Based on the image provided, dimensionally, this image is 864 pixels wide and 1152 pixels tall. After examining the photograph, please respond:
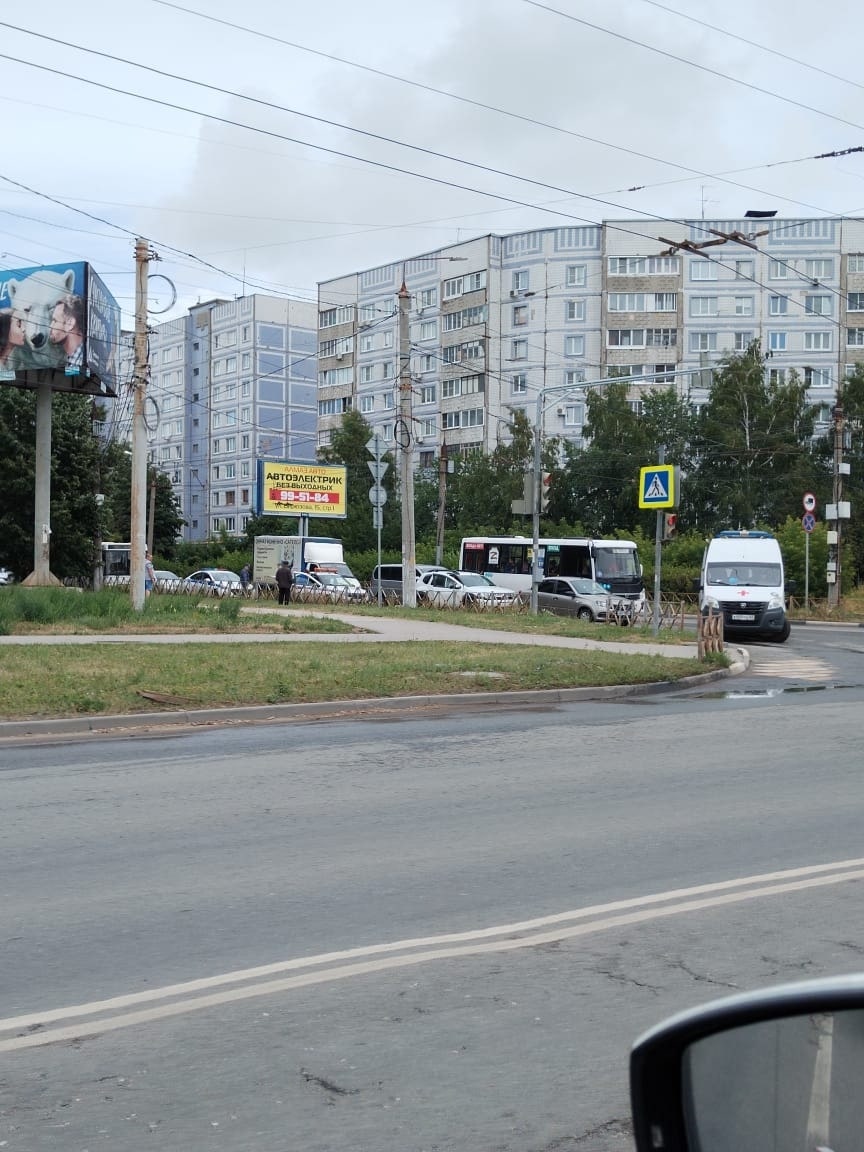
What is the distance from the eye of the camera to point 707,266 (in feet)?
249

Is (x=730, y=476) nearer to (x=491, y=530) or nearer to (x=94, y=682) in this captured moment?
(x=491, y=530)

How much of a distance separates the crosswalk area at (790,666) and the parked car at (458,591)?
46.3ft

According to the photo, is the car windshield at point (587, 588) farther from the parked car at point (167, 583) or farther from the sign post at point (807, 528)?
the parked car at point (167, 583)

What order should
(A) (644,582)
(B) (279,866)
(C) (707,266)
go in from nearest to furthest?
(B) (279,866)
(A) (644,582)
(C) (707,266)

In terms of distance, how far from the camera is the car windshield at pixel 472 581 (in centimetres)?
4384

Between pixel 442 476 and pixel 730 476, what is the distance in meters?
18.9

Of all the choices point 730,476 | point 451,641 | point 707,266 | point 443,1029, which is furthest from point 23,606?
point 707,266

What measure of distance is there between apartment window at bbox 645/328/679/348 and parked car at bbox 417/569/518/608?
36375 mm

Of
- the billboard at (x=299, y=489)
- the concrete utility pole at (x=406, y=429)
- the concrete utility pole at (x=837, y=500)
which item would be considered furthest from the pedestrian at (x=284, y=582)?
the concrete utility pole at (x=837, y=500)

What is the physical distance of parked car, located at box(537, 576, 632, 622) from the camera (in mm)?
38822

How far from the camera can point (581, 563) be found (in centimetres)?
4791

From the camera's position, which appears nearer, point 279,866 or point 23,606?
point 279,866

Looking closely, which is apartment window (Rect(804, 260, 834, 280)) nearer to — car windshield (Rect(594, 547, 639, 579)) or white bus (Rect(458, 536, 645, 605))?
white bus (Rect(458, 536, 645, 605))

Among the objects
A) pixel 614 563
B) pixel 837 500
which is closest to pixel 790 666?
pixel 837 500
